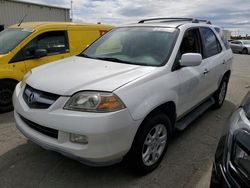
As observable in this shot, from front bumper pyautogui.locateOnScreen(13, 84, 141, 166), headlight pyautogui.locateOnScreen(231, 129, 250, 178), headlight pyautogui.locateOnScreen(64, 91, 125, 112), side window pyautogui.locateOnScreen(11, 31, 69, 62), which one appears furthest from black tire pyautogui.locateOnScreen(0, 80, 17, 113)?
headlight pyautogui.locateOnScreen(231, 129, 250, 178)

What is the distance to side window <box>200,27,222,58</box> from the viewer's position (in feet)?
13.8

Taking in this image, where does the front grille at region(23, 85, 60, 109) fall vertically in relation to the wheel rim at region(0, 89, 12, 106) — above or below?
above

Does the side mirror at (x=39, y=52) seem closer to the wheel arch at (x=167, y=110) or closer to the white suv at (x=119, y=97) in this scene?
the white suv at (x=119, y=97)

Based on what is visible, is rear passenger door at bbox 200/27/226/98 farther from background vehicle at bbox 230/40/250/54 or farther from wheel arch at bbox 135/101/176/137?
background vehicle at bbox 230/40/250/54

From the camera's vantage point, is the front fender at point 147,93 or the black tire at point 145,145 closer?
the front fender at point 147,93

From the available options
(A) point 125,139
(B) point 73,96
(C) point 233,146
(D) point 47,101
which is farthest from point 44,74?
(C) point 233,146

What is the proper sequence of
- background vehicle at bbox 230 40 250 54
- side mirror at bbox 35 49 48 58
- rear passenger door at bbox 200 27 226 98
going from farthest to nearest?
background vehicle at bbox 230 40 250 54 → side mirror at bbox 35 49 48 58 → rear passenger door at bbox 200 27 226 98

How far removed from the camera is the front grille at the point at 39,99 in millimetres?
2532

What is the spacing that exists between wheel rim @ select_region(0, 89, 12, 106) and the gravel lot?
3.98 feet

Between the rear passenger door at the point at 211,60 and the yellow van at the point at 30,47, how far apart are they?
312 cm

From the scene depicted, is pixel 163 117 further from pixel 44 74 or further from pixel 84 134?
pixel 44 74

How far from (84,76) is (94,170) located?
1.11 m

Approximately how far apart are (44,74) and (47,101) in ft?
1.82

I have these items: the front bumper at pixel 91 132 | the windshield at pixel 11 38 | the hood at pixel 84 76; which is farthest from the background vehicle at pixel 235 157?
the windshield at pixel 11 38
